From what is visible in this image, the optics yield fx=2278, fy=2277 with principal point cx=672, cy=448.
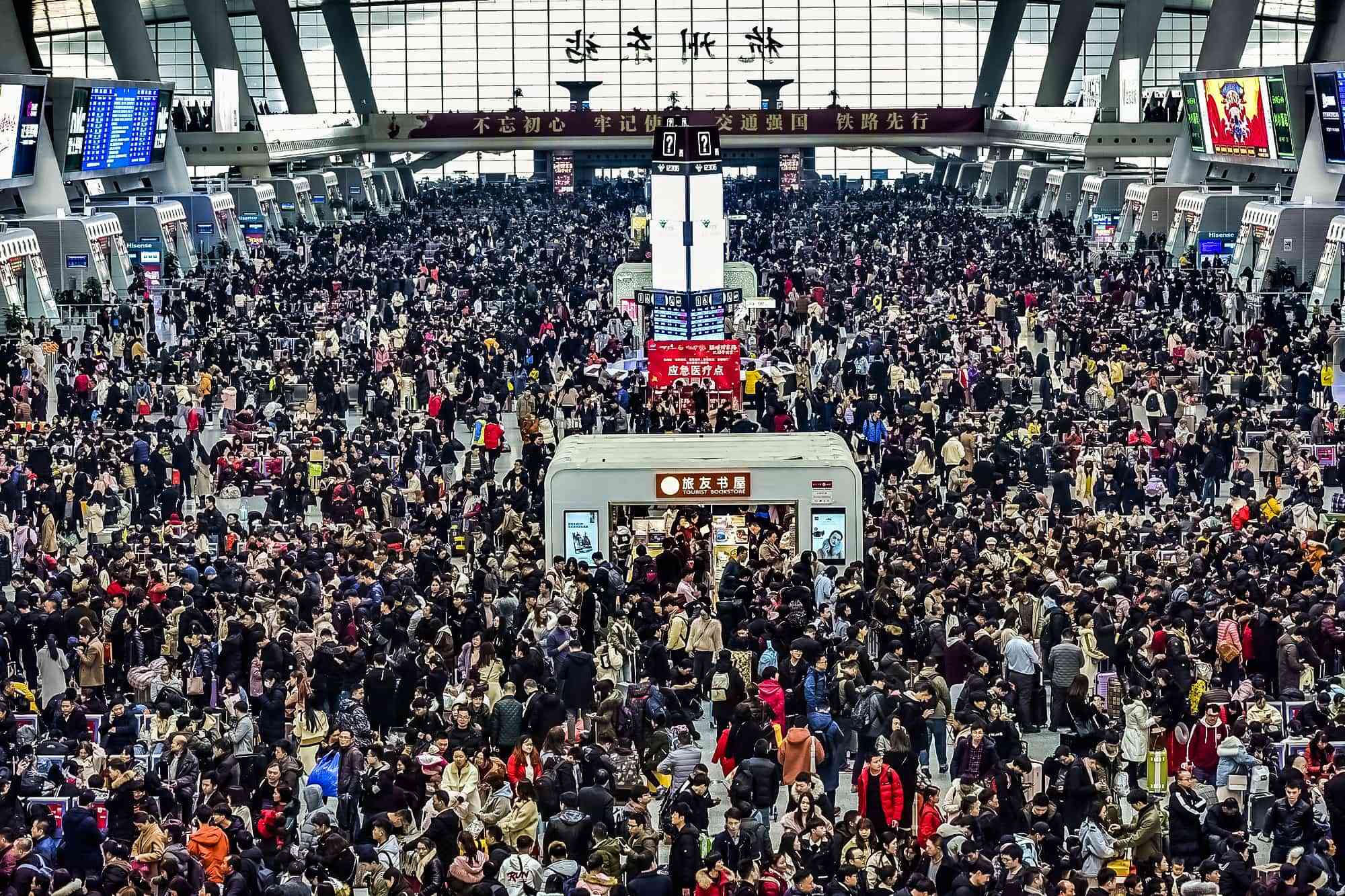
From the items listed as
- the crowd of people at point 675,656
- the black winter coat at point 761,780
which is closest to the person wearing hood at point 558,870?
the crowd of people at point 675,656

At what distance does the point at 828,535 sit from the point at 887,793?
7554 mm

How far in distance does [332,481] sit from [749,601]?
755 centimetres

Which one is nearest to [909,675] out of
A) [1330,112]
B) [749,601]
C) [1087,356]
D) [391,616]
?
[749,601]

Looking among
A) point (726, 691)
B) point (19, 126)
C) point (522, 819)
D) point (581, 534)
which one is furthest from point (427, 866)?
point (19, 126)

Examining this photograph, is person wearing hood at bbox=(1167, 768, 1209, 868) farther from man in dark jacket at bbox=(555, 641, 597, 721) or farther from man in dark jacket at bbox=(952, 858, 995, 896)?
man in dark jacket at bbox=(555, 641, 597, 721)

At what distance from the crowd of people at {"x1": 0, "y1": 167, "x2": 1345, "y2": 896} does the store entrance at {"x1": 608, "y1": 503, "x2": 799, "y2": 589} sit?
0.34ft

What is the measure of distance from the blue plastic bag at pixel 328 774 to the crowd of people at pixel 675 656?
0.6 inches

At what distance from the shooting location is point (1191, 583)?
708 inches

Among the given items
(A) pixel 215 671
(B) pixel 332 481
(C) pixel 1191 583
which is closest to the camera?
(A) pixel 215 671

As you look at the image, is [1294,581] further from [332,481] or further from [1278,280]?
[1278,280]

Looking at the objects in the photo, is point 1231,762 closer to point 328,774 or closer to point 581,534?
point 328,774

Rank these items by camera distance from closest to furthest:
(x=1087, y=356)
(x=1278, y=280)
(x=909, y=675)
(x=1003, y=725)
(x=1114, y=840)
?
1. (x=1114, y=840)
2. (x=1003, y=725)
3. (x=909, y=675)
4. (x=1087, y=356)
5. (x=1278, y=280)

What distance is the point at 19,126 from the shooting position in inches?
1889

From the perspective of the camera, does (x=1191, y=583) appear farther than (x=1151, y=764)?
Yes
